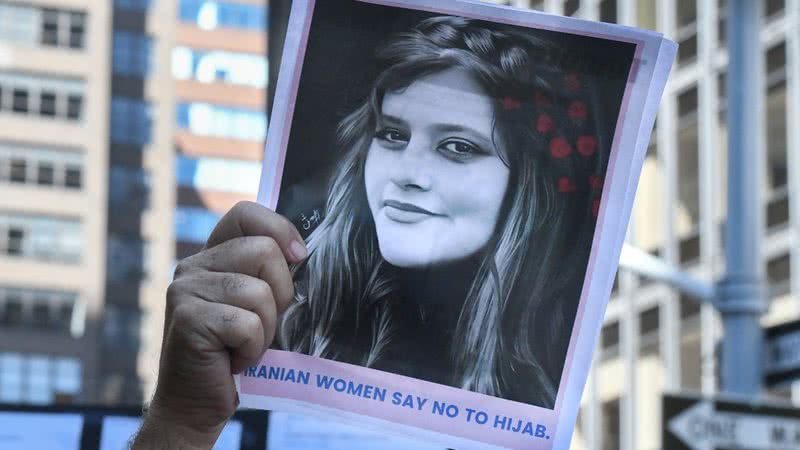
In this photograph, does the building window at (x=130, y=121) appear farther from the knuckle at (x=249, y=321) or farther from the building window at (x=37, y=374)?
the knuckle at (x=249, y=321)

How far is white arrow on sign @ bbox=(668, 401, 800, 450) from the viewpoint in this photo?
732 centimetres

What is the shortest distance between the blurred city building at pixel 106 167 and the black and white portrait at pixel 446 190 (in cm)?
6695

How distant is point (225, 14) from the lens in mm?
86812

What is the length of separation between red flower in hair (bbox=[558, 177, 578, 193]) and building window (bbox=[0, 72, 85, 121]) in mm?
73295

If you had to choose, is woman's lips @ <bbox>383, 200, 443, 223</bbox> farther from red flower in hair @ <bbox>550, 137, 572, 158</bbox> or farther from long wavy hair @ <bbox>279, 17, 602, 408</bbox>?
red flower in hair @ <bbox>550, 137, 572, 158</bbox>

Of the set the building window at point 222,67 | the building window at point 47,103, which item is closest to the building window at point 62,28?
the building window at point 47,103

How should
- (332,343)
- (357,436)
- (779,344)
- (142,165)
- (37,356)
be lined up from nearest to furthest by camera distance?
1. (332,343)
2. (357,436)
3. (779,344)
4. (37,356)
5. (142,165)

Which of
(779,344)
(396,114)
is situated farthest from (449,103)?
(779,344)

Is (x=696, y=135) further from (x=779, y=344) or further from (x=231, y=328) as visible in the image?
(x=231, y=328)

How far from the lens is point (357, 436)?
294 cm

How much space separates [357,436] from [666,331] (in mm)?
26255

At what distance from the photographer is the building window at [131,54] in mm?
79438

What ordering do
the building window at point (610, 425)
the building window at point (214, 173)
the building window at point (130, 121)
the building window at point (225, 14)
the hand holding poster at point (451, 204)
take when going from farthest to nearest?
the building window at point (225, 14) → the building window at point (214, 173) → the building window at point (130, 121) → the building window at point (610, 425) → the hand holding poster at point (451, 204)

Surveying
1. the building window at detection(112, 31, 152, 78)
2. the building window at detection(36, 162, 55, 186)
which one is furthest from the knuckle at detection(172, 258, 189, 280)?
the building window at detection(112, 31, 152, 78)
